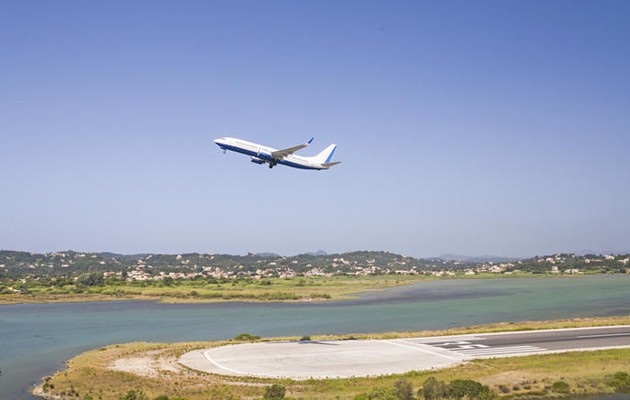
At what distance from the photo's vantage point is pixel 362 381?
37031mm

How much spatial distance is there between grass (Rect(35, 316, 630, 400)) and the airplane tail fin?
25.1 meters

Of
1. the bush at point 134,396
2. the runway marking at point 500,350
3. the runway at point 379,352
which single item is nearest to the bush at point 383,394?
the runway at point 379,352

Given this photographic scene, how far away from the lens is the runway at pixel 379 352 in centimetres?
4091

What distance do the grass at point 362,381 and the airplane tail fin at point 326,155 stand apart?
25.1 metres

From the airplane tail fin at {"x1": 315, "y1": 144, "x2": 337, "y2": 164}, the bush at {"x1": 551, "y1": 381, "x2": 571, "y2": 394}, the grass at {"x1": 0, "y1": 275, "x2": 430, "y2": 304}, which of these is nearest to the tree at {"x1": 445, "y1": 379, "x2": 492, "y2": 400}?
the bush at {"x1": 551, "y1": 381, "x2": 571, "y2": 394}

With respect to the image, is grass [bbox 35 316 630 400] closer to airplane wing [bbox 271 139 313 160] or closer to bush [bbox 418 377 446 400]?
bush [bbox 418 377 446 400]

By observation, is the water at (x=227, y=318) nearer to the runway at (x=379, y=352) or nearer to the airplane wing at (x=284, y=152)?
the runway at (x=379, y=352)

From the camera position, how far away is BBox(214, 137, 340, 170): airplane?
2096 inches

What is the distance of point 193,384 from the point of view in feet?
123

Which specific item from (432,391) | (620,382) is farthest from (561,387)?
(432,391)

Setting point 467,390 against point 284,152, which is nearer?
point 467,390

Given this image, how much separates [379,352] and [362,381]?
10295 mm

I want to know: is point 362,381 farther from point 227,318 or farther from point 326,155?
point 227,318

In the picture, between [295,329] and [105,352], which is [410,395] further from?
[295,329]
